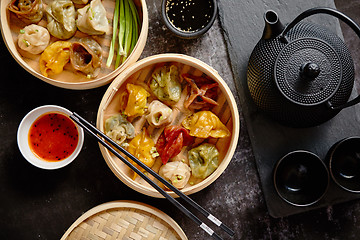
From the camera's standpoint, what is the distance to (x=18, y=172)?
3230 millimetres

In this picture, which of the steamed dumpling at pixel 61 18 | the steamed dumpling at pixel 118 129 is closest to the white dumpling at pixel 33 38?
the steamed dumpling at pixel 61 18

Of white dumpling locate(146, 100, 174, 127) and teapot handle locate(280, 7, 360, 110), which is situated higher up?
teapot handle locate(280, 7, 360, 110)

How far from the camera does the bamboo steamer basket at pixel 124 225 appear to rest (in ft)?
9.61

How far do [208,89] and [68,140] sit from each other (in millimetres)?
1119

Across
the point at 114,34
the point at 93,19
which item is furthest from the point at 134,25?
the point at 93,19

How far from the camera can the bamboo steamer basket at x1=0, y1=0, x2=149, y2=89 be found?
9.23 feet

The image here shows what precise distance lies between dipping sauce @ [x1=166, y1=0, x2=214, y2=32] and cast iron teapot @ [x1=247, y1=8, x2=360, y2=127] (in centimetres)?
66

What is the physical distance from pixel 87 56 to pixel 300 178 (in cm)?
183

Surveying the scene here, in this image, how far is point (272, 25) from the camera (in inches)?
90.0

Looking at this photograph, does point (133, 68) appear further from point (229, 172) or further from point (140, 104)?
point (229, 172)

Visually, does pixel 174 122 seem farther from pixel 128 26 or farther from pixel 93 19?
pixel 93 19

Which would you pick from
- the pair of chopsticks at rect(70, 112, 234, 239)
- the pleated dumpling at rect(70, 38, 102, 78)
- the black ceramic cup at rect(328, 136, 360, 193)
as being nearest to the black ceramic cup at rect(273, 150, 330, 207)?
the black ceramic cup at rect(328, 136, 360, 193)

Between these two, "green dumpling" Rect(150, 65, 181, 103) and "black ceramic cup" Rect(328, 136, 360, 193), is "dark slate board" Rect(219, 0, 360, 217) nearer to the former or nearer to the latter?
"black ceramic cup" Rect(328, 136, 360, 193)

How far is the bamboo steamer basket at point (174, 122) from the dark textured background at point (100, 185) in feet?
0.79
